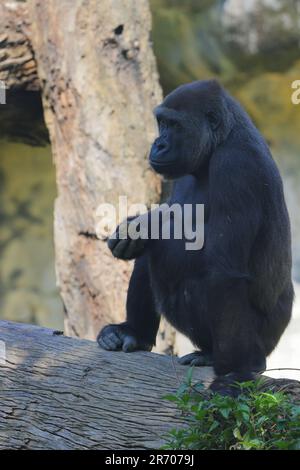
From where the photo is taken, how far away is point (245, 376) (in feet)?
12.0

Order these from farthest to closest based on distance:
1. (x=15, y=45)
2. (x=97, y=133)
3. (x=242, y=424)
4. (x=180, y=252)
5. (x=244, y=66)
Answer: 1. (x=244, y=66)
2. (x=15, y=45)
3. (x=97, y=133)
4. (x=180, y=252)
5. (x=242, y=424)

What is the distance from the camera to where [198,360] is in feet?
12.9

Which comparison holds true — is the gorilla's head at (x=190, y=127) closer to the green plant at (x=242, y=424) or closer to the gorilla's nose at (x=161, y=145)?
the gorilla's nose at (x=161, y=145)

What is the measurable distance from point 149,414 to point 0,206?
5.93 meters

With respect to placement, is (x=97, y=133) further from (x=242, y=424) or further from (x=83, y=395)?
(x=242, y=424)

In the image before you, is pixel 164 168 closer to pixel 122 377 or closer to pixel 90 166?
pixel 122 377

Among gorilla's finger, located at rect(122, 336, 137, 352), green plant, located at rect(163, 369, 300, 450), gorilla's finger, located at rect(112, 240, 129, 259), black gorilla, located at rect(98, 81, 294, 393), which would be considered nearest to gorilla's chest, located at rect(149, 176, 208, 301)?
black gorilla, located at rect(98, 81, 294, 393)

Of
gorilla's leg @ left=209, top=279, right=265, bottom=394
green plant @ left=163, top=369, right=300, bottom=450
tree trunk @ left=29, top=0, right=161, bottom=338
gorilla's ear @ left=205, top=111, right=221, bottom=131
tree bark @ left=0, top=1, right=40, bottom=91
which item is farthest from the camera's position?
tree bark @ left=0, top=1, right=40, bottom=91

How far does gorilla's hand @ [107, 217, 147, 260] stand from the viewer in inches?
158

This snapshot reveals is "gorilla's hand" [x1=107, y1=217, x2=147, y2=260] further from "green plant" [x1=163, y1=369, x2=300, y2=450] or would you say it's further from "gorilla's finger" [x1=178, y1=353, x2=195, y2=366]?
"green plant" [x1=163, y1=369, x2=300, y2=450]

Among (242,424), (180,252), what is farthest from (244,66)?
(242,424)

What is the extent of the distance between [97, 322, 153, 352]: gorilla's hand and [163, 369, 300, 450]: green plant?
844mm

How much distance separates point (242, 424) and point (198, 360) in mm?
763

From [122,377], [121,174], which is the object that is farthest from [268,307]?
[121,174]
